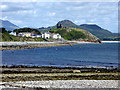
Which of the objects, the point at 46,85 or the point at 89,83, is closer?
the point at 46,85

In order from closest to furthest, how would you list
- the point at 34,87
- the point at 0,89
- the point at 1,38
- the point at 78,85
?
the point at 0,89 < the point at 34,87 < the point at 78,85 < the point at 1,38

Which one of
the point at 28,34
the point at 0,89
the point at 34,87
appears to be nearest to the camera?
the point at 0,89

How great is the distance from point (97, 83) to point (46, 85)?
15.8 feet

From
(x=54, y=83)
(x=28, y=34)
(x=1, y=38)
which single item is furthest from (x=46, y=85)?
(x=28, y=34)

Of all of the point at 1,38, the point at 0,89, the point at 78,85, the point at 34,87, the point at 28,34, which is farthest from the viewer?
the point at 28,34

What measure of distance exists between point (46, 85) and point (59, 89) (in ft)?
7.83

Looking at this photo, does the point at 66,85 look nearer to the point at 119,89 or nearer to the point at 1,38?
the point at 119,89

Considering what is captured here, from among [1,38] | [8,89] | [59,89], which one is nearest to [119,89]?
[59,89]

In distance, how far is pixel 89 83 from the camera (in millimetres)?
21625

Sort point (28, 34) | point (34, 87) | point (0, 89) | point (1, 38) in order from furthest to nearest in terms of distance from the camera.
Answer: point (28, 34), point (1, 38), point (34, 87), point (0, 89)

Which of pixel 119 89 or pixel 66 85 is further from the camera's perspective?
pixel 66 85

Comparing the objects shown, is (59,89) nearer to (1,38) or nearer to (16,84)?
(16,84)

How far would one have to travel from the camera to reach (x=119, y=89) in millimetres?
18594

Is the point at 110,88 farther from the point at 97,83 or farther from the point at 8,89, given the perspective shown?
the point at 8,89
